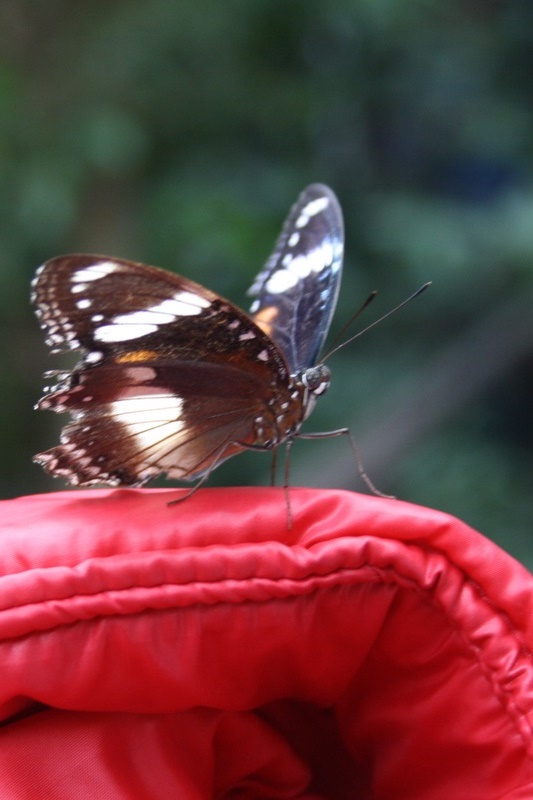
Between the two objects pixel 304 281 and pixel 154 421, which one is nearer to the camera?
pixel 154 421

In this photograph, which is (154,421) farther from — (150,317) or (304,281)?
(304,281)

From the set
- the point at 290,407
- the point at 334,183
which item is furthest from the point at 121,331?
the point at 334,183

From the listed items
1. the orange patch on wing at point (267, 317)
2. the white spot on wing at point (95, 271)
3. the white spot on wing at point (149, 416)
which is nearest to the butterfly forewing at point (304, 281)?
the orange patch on wing at point (267, 317)

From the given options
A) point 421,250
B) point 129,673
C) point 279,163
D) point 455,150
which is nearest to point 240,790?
point 129,673

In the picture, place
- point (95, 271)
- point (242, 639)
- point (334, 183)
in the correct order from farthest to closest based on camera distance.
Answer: point (334, 183)
point (95, 271)
point (242, 639)

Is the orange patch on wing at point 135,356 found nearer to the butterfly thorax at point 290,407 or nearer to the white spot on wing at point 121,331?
the white spot on wing at point 121,331
